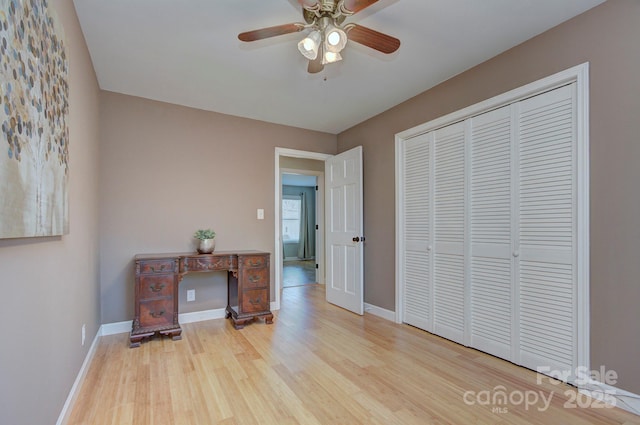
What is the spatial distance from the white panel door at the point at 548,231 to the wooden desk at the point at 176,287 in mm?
2373

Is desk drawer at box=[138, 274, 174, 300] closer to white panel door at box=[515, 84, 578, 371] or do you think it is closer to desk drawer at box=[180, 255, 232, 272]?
desk drawer at box=[180, 255, 232, 272]

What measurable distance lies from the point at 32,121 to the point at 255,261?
2370 millimetres

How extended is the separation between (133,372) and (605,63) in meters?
3.72

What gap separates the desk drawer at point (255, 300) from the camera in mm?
3234

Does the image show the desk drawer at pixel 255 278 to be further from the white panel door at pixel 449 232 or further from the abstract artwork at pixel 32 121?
the abstract artwork at pixel 32 121

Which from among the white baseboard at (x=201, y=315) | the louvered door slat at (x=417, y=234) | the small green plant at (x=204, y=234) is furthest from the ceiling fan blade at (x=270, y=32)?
the white baseboard at (x=201, y=315)

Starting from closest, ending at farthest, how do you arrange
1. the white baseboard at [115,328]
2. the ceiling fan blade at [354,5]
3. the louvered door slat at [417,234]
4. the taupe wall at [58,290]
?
1. the taupe wall at [58,290]
2. the ceiling fan blade at [354,5]
3. the white baseboard at [115,328]
4. the louvered door slat at [417,234]

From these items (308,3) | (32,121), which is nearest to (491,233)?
(308,3)

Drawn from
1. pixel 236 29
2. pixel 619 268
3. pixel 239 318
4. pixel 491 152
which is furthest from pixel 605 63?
pixel 239 318

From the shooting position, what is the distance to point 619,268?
5.88ft

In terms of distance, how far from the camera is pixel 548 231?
2.14 metres

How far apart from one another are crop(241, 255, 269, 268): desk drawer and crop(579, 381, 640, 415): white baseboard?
2.71 m

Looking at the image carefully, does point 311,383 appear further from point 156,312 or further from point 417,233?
point 417,233

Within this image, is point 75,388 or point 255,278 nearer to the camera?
point 75,388
